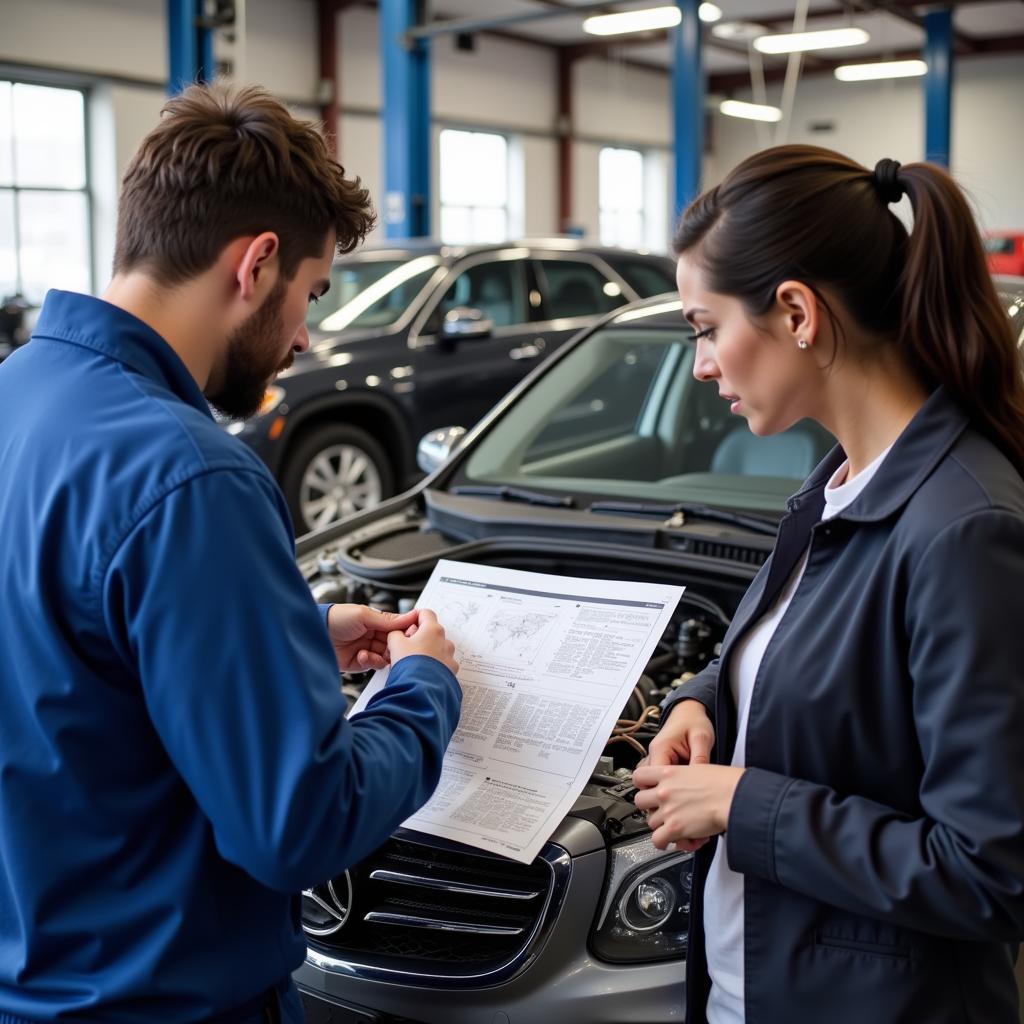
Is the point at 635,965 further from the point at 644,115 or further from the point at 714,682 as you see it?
the point at 644,115

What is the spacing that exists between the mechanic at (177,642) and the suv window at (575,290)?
610cm

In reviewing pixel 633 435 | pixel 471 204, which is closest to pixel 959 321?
pixel 633 435

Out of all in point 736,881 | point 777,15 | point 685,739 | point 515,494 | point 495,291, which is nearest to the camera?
point 736,881

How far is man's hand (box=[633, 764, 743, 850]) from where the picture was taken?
4.33 feet

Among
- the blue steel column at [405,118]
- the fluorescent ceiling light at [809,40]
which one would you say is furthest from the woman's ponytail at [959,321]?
the fluorescent ceiling light at [809,40]

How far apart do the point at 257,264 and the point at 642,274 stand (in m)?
6.64

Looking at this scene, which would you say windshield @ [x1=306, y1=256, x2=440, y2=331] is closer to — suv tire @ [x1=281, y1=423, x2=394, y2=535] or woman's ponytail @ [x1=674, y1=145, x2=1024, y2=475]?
suv tire @ [x1=281, y1=423, x2=394, y2=535]

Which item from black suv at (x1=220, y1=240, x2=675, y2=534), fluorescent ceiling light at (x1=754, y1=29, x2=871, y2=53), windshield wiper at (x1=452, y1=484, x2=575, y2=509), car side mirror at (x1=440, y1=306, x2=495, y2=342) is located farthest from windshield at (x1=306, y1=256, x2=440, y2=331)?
fluorescent ceiling light at (x1=754, y1=29, x2=871, y2=53)

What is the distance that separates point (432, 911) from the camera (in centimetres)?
203

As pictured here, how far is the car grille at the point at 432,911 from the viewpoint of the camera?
1.96m

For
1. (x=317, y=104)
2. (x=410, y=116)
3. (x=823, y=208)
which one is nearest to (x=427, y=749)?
(x=823, y=208)

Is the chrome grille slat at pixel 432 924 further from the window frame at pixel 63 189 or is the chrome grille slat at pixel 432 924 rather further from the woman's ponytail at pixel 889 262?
the window frame at pixel 63 189

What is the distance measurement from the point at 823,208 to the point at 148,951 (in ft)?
3.30

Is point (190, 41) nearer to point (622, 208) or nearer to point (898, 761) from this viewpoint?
point (898, 761)
